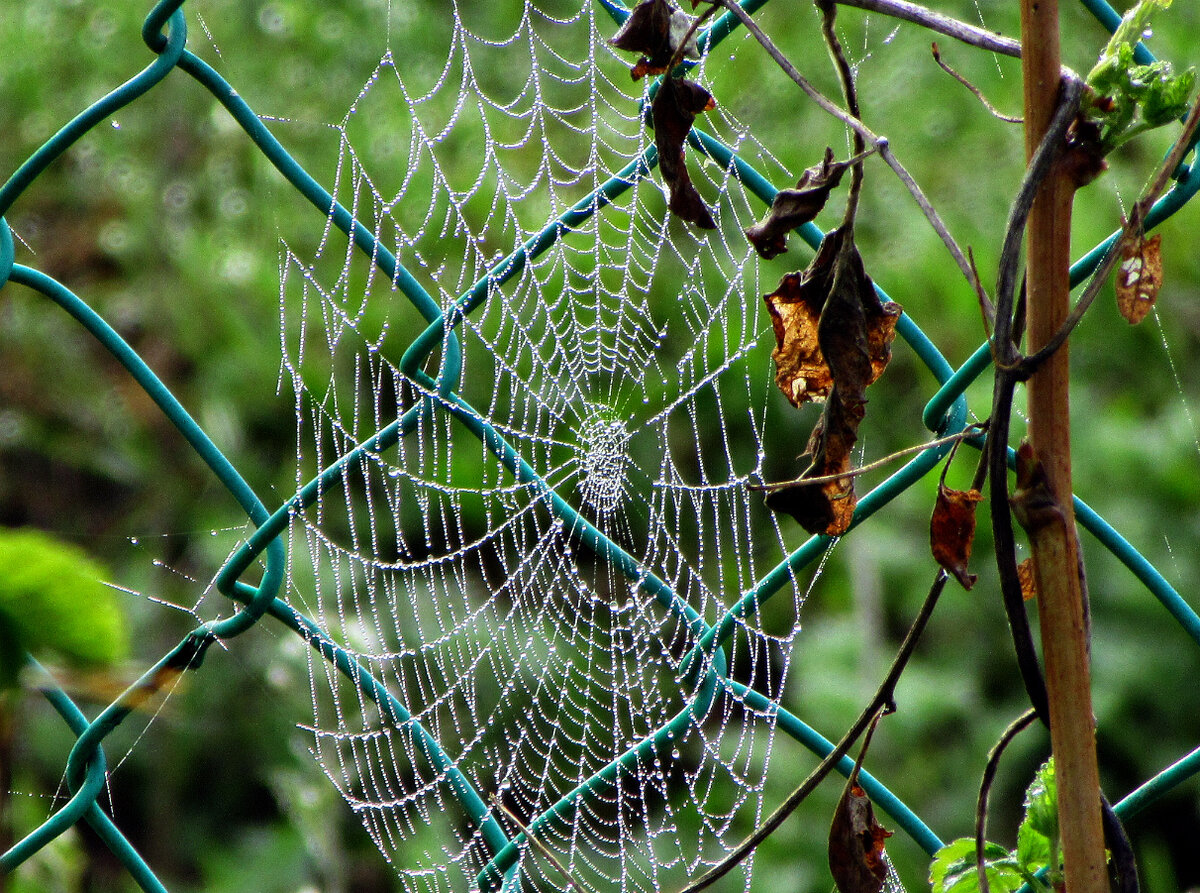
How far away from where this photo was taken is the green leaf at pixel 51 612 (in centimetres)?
27

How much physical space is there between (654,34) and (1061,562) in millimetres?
424

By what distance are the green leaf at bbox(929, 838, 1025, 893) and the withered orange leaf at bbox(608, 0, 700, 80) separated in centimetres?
56

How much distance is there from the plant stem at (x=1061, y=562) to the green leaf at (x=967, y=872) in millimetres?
121

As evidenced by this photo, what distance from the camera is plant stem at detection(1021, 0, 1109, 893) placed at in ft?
2.09

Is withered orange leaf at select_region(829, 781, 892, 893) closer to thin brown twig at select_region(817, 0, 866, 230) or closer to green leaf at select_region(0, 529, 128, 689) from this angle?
thin brown twig at select_region(817, 0, 866, 230)

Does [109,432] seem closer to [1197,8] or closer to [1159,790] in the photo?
[1159,790]

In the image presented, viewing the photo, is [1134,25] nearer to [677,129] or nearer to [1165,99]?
[1165,99]

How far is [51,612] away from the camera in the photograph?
27 centimetres

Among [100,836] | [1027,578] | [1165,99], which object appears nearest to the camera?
[1165,99]

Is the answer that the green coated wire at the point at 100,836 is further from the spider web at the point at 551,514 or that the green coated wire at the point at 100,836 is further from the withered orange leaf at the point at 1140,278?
the withered orange leaf at the point at 1140,278

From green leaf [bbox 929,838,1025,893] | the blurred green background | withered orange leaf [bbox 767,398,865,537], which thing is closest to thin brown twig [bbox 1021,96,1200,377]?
withered orange leaf [bbox 767,398,865,537]

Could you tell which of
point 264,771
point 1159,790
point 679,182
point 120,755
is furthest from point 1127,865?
point 120,755

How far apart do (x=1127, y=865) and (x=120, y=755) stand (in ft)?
6.87

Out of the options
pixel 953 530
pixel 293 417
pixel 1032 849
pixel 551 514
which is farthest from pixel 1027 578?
Answer: pixel 293 417
